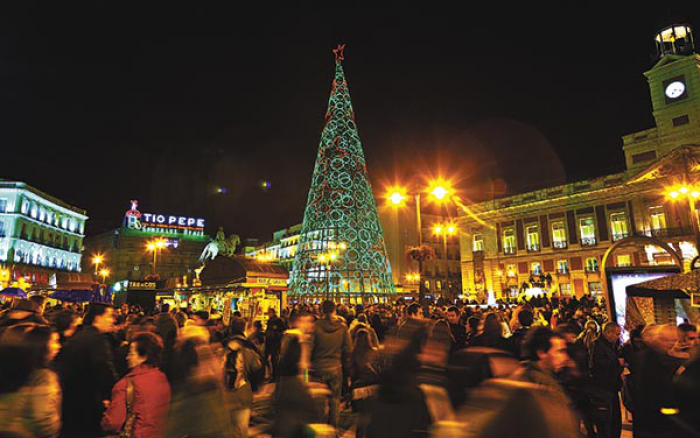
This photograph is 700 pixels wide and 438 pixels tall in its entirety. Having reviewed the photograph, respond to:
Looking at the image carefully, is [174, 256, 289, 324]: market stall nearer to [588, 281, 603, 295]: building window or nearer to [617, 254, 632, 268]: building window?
[588, 281, 603, 295]: building window

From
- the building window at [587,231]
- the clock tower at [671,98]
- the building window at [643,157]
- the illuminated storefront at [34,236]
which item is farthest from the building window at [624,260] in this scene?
the illuminated storefront at [34,236]

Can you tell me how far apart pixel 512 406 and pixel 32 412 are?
319 cm

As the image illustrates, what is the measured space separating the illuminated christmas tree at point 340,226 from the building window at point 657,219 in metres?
27.3

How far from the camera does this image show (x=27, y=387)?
9.93 ft

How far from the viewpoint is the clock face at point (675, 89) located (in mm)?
37000

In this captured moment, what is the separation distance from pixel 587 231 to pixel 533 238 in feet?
18.1

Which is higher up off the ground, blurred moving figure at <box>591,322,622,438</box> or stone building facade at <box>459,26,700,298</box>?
stone building facade at <box>459,26,700,298</box>

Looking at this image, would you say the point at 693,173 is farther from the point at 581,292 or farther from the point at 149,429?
the point at 149,429

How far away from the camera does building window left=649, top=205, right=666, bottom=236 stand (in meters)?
37.5

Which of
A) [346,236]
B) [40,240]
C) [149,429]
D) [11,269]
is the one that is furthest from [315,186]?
[40,240]

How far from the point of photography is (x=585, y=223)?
140ft

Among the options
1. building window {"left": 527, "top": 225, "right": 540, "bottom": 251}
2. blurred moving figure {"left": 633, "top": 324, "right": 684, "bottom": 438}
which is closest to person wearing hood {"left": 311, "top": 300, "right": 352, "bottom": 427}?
blurred moving figure {"left": 633, "top": 324, "right": 684, "bottom": 438}

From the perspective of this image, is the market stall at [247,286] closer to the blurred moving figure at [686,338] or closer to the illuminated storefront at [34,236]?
the blurred moving figure at [686,338]

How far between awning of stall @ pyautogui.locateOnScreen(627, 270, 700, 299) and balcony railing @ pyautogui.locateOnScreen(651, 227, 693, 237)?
29896 mm
